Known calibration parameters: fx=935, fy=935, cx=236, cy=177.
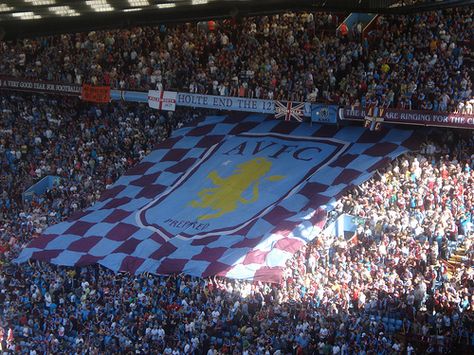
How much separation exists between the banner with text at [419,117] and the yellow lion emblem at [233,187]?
11.2ft

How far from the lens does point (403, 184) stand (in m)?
29.6

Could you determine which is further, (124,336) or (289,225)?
(289,225)

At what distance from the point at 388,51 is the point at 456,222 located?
28.9ft

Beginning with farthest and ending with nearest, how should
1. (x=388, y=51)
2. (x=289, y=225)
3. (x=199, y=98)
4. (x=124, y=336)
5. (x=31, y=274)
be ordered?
(x=199, y=98) → (x=388, y=51) → (x=31, y=274) → (x=289, y=225) → (x=124, y=336)

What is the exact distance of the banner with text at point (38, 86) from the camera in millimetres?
39781

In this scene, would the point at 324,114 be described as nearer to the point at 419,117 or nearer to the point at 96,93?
the point at 419,117

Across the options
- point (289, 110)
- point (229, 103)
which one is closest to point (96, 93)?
point (229, 103)

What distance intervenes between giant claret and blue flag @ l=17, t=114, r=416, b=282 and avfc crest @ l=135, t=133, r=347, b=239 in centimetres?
5

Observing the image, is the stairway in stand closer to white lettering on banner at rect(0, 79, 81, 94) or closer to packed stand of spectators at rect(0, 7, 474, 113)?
packed stand of spectators at rect(0, 7, 474, 113)

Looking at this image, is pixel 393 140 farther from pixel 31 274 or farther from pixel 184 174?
pixel 31 274

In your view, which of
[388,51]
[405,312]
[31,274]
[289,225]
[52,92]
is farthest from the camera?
[52,92]

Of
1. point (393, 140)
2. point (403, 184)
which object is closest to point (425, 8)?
point (393, 140)

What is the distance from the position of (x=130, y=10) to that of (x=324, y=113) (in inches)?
414

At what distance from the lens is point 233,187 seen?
3356 cm
